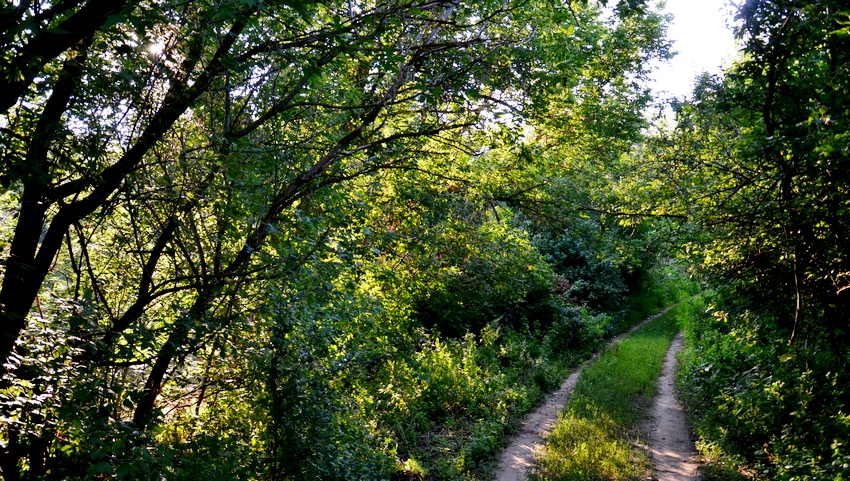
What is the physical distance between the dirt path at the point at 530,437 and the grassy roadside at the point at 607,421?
258 mm

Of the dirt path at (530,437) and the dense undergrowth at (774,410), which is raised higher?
the dense undergrowth at (774,410)

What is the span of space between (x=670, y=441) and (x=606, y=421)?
1068 millimetres

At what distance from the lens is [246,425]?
20.6 ft

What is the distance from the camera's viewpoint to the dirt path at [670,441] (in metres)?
8.24

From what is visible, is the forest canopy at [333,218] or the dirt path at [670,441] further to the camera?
the dirt path at [670,441]

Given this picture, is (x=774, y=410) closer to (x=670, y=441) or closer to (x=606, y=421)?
(x=670, y=441)

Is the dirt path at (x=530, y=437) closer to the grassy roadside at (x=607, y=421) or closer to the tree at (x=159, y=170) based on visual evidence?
the grassy roadside at (x=607, y=421)

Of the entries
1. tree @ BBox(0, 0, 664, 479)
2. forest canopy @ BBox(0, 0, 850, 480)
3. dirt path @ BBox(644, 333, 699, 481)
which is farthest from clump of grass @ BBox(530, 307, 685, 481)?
tree @ BBox(0, 0, 664, 479)

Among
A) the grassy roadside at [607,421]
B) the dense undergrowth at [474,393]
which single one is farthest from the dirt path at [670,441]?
the dense undergrowth at [474,393]

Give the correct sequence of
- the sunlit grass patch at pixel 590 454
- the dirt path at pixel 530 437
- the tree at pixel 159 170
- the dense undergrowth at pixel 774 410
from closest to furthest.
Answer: the tree at pixel 159 170, the dense undergrowth at pixel 774 410, the sunlit grass patch at pixel 590 454, the dirt path at pixel 530 437

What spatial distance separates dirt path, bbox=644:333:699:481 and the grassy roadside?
0.71 ft

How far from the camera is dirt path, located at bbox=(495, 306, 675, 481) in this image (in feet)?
28.4

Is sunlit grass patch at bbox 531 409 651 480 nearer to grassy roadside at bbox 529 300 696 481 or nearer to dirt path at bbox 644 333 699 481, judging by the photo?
grassy roadside at bbox 529 300 696 481

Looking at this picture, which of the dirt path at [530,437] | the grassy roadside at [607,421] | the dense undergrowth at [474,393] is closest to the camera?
the grassy roadside at [607,421]
